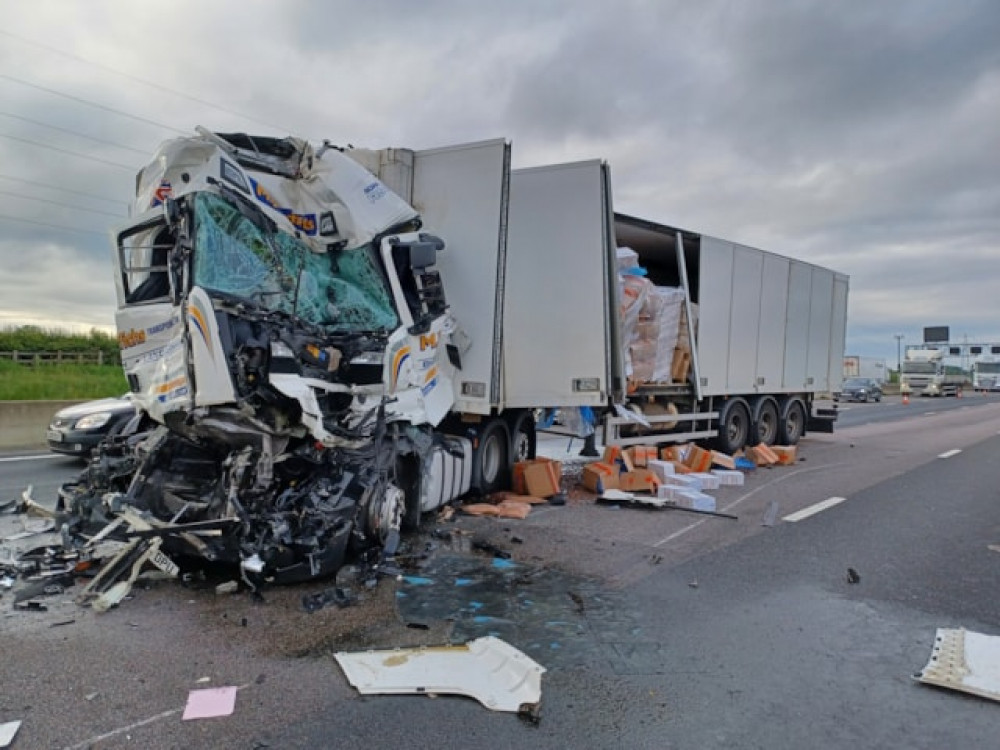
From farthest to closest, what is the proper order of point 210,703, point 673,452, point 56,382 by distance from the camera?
point 56,382, point 673,452, point 210,703

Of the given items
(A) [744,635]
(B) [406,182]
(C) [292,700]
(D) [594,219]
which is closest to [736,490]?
(D) [594,219]

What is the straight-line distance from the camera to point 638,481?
27.7ft

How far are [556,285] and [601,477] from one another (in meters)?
2.53

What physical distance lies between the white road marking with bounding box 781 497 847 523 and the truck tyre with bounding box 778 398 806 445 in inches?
204

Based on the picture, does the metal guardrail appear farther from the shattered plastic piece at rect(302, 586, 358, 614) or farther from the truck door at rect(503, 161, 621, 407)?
the shattered plastic piece at rect(302, 586, 358, 614)

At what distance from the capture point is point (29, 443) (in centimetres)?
1177

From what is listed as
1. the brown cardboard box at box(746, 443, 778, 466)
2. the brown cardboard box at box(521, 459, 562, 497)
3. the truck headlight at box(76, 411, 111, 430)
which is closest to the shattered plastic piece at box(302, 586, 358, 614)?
the brown cardboard box at box(521, 459, 562, 497)

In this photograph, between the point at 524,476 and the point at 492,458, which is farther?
the point at 524,476

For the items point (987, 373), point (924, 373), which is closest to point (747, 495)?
point (924, 373)

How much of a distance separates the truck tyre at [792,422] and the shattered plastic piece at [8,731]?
12.7 metres

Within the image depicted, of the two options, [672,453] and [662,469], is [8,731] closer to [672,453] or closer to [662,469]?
[662,469]

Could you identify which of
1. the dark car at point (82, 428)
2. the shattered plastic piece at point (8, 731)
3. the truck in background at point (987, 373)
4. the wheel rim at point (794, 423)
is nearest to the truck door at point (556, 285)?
the dark car at point (82, 428)

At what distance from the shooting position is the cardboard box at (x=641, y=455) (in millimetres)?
9133

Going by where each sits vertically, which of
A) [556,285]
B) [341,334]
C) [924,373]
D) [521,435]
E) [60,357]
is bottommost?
[521,435]
